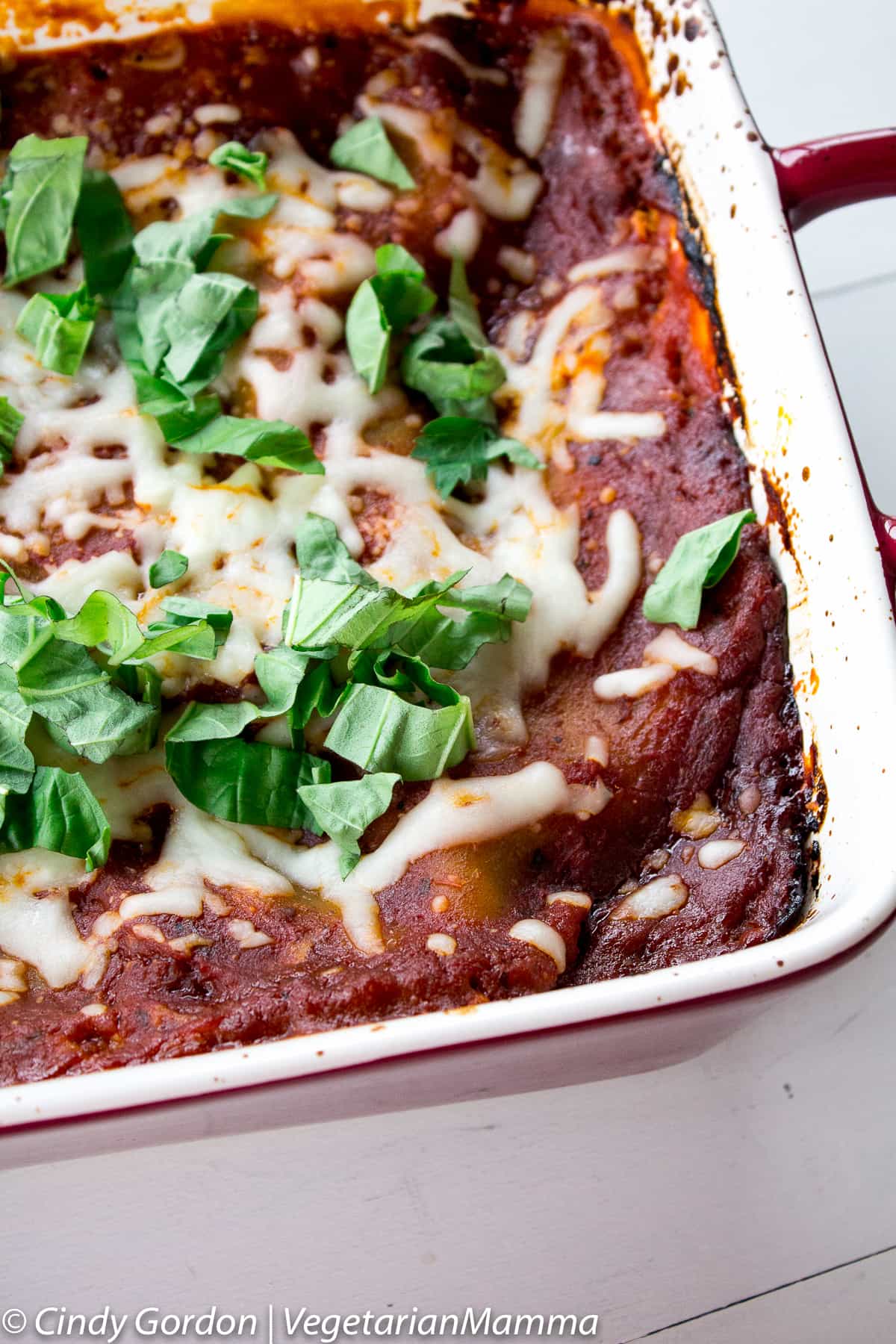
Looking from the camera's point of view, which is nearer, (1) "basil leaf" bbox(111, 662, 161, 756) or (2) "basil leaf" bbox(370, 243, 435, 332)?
(1) "basil leaf" bbox(111, 662, 161, 756)

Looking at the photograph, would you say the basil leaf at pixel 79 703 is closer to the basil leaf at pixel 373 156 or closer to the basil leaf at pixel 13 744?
the basil leaf at pixel 13 744

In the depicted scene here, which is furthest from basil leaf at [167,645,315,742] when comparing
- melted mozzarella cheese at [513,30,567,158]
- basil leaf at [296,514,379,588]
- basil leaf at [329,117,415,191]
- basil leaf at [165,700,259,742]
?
melted mozzarella cheese at [513,30,567,158]

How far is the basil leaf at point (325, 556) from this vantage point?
150 cm

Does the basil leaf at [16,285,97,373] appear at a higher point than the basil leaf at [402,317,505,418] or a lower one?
higher

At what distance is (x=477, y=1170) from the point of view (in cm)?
150

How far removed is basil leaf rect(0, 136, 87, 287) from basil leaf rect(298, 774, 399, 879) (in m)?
0.79

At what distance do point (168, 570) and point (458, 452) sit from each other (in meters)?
0.39

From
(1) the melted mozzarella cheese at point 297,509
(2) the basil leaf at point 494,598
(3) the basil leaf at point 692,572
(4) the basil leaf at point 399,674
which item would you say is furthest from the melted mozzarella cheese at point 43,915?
(3) the basil leaf at point 692,572

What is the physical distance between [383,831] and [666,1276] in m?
0.58

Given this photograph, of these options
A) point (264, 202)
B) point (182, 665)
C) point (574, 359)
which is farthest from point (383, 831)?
point (264, 202)

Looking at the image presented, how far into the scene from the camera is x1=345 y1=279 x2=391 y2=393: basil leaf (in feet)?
5.44

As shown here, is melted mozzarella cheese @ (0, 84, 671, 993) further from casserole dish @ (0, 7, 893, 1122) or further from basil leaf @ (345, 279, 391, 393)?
casserole dish @ (0, 7, 893, 1122)

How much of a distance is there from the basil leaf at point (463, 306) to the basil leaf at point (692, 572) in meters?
0.41

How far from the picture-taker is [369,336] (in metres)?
1.67
